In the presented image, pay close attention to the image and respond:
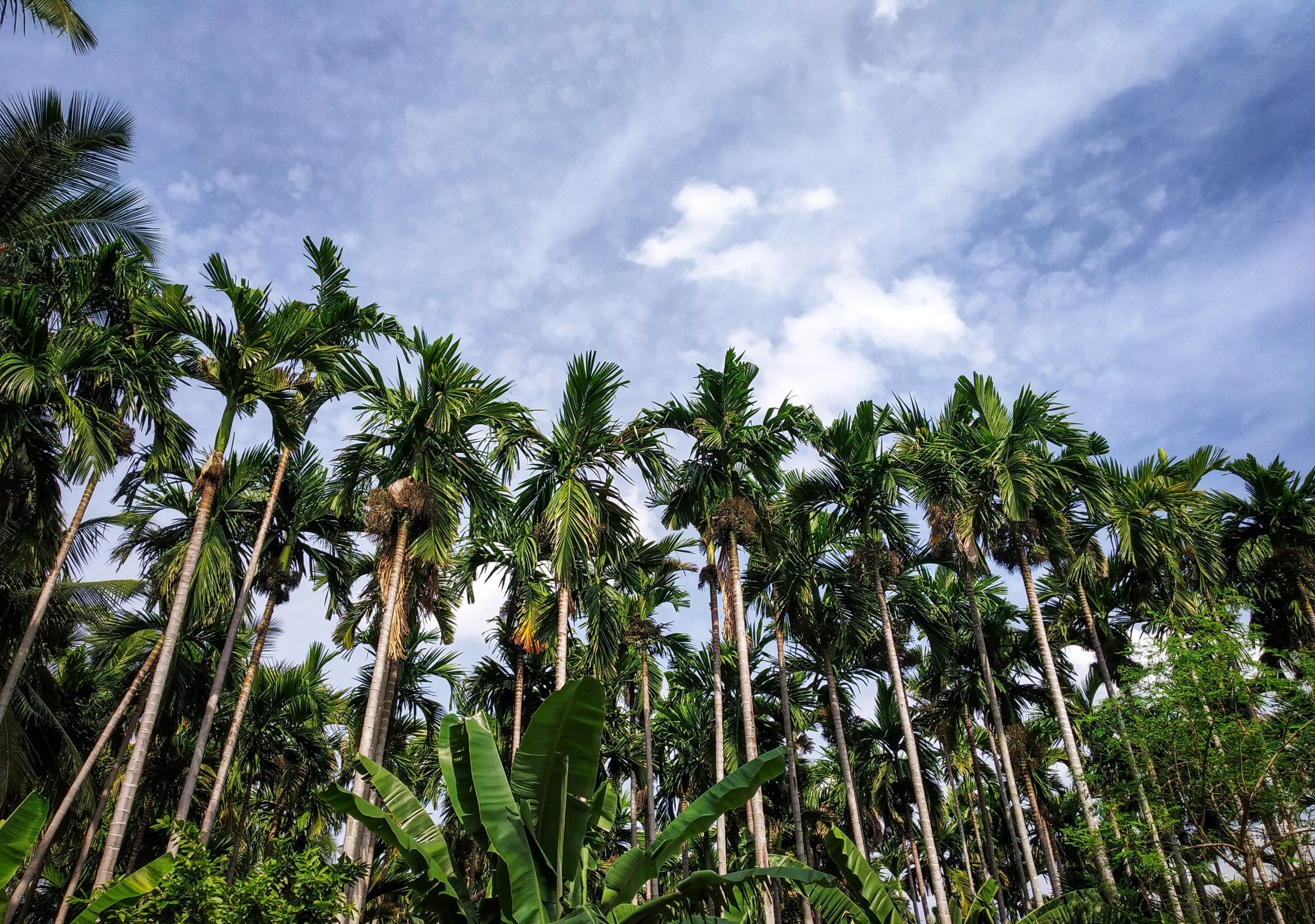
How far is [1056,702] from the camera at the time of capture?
1775 cm

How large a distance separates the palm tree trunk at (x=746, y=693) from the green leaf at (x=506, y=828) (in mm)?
7221

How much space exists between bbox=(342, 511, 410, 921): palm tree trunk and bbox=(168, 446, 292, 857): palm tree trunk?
3.44m

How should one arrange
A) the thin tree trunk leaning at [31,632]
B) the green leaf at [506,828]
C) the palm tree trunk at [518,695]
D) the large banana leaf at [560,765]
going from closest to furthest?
1. the green leaf at [506,828]
2. the large banana leaf at [560,765]
3. the thin tree trunk leaning at [31,632]
4. the palm tree trunk at [518,695]

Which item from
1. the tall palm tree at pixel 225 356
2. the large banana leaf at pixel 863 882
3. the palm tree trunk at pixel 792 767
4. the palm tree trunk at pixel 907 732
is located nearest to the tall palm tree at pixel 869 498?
the palm tree trunk at pixel 907 732

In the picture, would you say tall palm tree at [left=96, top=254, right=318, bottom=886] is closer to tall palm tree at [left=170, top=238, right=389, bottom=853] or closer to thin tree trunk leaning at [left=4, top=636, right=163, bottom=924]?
tall palm tree at [left=170, top=238, right=389, bottom=853]

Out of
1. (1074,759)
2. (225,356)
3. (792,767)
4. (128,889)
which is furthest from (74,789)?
(1074,759)

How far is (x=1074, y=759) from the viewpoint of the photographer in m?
16.5

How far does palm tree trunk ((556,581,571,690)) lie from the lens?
1433 centimetres

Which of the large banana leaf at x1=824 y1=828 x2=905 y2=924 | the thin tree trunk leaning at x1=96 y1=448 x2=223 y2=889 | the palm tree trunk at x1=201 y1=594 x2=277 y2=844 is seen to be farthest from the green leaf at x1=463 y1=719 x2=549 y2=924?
the palm tree trunk at x1=201 y1=594 x2=277 y2=844

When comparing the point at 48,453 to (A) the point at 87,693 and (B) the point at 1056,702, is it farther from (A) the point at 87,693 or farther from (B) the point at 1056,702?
(B) the point at 1056,702

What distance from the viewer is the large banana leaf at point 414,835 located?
9352 mm

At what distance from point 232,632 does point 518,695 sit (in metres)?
8.29

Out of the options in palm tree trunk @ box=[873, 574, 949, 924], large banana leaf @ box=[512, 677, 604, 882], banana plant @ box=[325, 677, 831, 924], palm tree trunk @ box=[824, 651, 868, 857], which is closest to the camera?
banana plant @ box=[325, 677, 831, 924]

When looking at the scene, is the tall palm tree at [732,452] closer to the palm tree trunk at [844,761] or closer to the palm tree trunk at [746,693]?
the palm tree trunk at [746,693]
